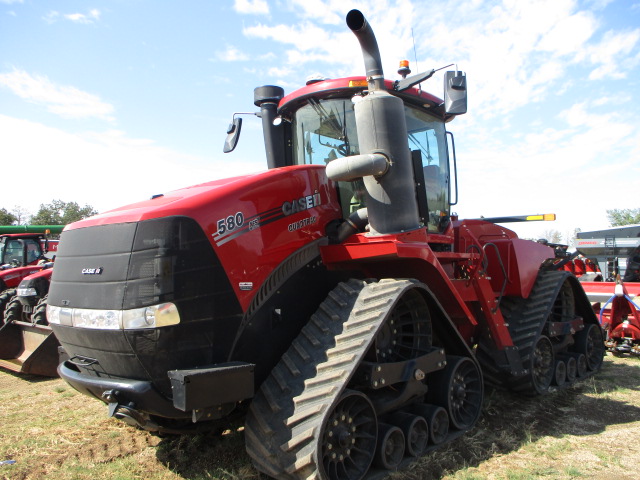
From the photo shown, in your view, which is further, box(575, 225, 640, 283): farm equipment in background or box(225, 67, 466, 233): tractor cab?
box(575, 225, 640, 283): farm equipment in background

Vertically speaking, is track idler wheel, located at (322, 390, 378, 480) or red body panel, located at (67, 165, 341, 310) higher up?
red body panel, located at (67, 165, 341, 310)

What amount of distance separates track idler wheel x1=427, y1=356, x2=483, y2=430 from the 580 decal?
2.19 m

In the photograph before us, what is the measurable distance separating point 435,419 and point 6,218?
5409 centimetres

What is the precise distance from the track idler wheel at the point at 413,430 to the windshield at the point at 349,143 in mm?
1697

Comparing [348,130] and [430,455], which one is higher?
[348,130]

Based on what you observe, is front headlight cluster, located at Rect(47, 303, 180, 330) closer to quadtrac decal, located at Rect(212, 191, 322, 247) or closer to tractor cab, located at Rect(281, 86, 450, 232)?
quadtrac decal, located at Rect(212, 191, 322, 247)

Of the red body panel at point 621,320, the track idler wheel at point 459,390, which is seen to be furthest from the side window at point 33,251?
the red body panel at point 621,320

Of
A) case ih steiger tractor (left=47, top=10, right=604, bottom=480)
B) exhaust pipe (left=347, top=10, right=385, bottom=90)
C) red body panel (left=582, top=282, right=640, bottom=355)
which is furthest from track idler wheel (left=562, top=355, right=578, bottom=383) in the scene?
exhaust pipe (left=347, top=10, right=385, bottom=90)

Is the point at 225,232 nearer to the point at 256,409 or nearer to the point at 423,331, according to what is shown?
the point at 256,409

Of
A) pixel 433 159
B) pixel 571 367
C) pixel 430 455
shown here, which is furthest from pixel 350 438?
pixel 571 367

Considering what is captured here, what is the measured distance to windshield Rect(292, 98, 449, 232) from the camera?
4422 millimetres

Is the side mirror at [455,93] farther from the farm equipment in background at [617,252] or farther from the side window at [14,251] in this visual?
the side window at [14,251]

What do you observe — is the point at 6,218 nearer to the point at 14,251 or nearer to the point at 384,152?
the point at 14,251

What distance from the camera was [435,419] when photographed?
13.2 feet
